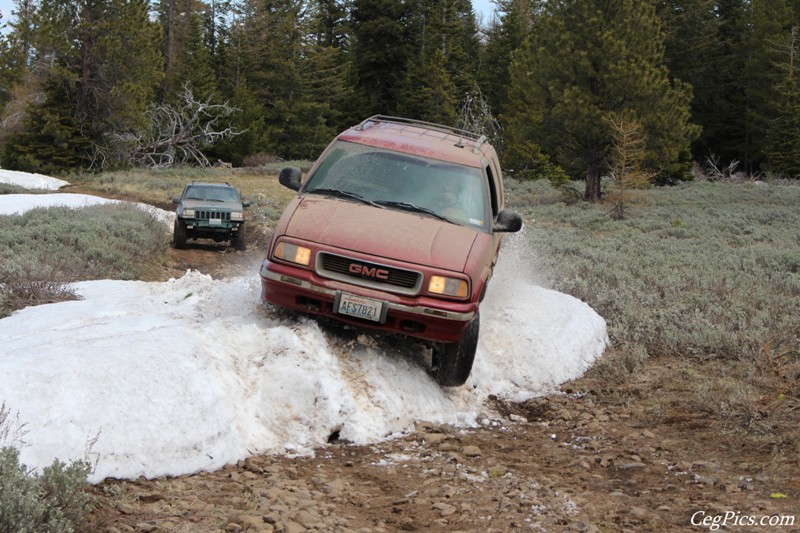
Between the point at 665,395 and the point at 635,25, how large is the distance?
69.8 ft

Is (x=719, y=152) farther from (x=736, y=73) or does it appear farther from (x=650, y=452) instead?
(x=650, y=452)

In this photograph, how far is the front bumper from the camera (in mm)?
5891

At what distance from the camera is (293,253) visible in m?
6.07

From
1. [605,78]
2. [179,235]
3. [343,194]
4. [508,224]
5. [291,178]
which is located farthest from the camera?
[605,78]

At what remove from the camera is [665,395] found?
6.96 meters

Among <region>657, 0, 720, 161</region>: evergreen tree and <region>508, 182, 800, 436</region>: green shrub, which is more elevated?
<region>657, 0, 720, 161</region>: evergreen tree

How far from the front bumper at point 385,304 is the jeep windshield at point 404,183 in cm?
114

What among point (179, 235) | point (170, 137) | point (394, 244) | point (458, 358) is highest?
point (170, 137)

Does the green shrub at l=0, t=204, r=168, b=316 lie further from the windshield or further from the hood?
the hood

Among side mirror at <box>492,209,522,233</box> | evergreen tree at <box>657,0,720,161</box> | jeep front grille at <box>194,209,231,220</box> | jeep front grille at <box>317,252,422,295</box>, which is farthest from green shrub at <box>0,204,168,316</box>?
evergreen tree at <box>657,0,720,161</box>

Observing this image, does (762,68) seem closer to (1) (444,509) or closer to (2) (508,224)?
(2) (508,224)

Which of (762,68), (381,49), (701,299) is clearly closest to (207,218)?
(701,299)

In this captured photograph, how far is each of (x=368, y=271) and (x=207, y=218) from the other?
11.7m

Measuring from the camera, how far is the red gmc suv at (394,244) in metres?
5.93
